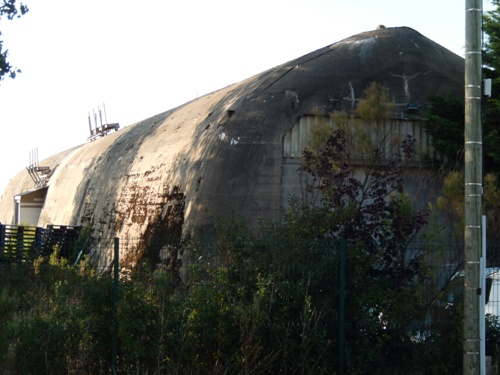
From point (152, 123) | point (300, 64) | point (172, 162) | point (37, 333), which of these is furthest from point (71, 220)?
point (37, 333)

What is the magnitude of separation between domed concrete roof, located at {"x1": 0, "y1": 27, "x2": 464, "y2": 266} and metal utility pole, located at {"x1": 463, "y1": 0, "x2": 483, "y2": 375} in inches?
312

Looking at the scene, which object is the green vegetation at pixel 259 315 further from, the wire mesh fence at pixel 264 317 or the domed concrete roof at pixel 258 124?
the domed concrete roof at pixel 258 124

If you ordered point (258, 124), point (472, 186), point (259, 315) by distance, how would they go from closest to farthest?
1. point (472, 186)
2. point (259, 315)
3. point (258, 124)

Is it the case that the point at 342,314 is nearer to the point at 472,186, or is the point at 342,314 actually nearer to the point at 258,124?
the point at 472,186

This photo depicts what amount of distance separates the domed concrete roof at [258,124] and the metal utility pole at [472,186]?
7921 millimetres

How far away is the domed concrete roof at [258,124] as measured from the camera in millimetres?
17891

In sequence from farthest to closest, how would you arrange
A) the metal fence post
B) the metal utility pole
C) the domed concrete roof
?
the domed concrete roof, the metal fence post, the metal utility pole

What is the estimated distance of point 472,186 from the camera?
9.69 metres

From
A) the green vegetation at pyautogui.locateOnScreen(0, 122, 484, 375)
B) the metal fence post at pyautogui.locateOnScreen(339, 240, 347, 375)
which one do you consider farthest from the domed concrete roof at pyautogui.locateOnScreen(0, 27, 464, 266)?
the metal fence post at pyautogui.locateOnScreen(339, 240, 347, 375)

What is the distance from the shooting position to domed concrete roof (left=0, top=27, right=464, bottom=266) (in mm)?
17891

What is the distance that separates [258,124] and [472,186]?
9136mm

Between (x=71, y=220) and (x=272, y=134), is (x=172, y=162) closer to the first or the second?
(x=272, y=134)

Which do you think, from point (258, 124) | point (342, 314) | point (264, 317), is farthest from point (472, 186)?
point (258, 124)

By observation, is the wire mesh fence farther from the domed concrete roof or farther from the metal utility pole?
the domed concrete roof
